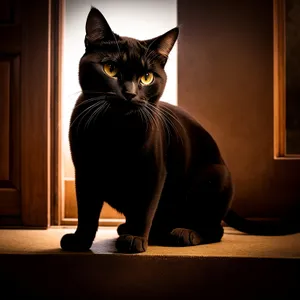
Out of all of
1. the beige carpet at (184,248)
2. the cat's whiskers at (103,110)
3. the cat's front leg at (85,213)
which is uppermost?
the cat's whiskers at (103,110)

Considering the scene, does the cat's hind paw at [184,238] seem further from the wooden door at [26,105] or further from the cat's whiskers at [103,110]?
the wooden door at [26,105]

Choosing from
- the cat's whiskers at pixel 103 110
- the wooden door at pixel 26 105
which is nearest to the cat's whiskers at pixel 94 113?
the cat's whiskers at pixel 103 110

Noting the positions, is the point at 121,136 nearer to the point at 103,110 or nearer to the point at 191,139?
the point at 103,110

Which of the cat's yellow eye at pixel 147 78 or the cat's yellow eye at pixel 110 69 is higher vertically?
the cat's yellow eye at pixel 110 69

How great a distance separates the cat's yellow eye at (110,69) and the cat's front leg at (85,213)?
298 mm

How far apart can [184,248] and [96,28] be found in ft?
2.24

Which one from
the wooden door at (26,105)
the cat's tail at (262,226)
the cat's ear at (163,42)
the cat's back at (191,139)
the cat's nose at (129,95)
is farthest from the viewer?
the wooden door at (26,105)

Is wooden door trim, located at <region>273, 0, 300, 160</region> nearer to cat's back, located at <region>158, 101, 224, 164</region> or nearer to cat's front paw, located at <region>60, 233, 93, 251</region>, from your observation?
cat's back, located at <region>158, 101, 224, 164</region>

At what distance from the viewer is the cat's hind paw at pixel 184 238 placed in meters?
1.43

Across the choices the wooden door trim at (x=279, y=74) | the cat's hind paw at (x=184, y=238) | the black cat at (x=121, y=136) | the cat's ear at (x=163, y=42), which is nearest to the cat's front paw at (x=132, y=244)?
the black cat at (x=121, y=136)

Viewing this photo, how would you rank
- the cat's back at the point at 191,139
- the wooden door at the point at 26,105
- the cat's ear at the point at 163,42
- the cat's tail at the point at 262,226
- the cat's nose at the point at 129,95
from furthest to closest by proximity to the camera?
1. the wooden door at the point at 26,105
2. the cat's tail at the point at 262,226
3. the cat's back at the point at 191,139
4. the cat's ear at the point at 163,42
5. the cat's nose at the point at 129,95

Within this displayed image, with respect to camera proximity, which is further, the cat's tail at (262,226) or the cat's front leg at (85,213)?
the cat's tail at (262,226)

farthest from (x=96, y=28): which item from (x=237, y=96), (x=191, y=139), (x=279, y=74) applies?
(x=279, y=74)

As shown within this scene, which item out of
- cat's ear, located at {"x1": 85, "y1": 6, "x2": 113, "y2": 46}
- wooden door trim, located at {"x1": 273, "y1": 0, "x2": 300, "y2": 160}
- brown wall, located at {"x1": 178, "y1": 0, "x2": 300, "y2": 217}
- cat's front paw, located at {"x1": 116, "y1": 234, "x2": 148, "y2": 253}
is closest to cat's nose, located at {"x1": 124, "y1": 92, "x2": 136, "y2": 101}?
cat's ear, located at {"x1": 85, "y1": 6, "x2": 113, "y2": 46}
